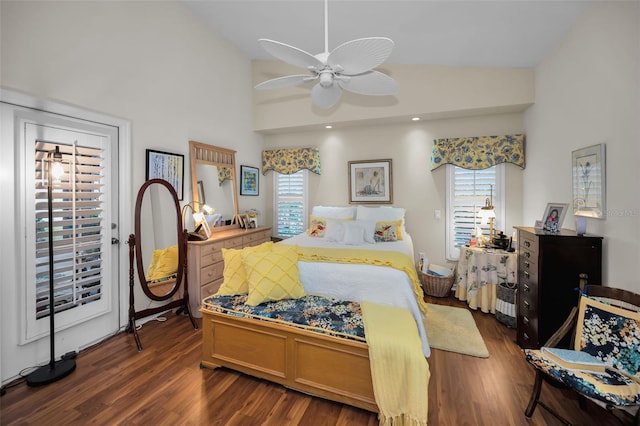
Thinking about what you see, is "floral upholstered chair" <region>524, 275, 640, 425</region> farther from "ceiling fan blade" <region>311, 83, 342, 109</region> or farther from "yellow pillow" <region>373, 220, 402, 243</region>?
"ceiling fan blade" <region>311, 83, 342, 109</region>

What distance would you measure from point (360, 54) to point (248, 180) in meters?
3.31

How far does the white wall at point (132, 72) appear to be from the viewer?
204 cm

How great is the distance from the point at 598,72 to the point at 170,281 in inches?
170

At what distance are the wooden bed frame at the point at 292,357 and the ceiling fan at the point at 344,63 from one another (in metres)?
1.86

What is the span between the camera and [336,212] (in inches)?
168

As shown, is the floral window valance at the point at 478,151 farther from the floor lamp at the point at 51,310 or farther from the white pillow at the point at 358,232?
the floor lamp at the point at 51,310

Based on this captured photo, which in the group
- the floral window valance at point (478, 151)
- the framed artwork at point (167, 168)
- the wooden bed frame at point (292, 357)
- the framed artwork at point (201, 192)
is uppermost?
the floral window valance at point (478, 151)

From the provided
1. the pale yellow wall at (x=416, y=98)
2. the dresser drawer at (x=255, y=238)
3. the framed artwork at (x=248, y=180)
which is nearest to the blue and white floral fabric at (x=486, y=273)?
the pale yellow wall at (x=416, y=98)

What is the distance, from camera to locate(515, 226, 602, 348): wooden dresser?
6.82 ft

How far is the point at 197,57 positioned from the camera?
3.63 metres

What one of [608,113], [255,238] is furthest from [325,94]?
[255,238]

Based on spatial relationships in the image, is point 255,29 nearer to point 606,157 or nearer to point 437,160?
point 437,160

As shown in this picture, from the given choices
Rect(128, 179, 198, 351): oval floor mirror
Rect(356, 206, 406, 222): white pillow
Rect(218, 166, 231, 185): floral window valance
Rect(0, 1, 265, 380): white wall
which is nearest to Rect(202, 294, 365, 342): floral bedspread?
Rect(128, 179, 198, 351): oval floor mirror

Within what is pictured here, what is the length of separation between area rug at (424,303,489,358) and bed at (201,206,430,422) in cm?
39
